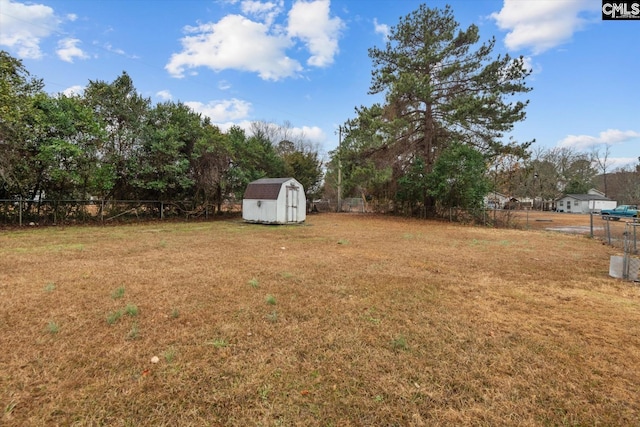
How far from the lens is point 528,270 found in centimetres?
603

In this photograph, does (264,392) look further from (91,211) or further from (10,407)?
(91,211)

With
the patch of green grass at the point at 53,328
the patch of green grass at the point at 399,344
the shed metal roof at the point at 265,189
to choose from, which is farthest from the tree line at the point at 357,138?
the patch of green grass at the point at 399,344

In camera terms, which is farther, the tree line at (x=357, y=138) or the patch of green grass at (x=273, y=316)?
the tree line at (x=357, y=138)

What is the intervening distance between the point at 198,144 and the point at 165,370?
1469cm

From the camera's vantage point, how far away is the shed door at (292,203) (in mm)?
14984

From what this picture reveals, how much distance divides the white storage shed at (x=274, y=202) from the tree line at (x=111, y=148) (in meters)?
2.60

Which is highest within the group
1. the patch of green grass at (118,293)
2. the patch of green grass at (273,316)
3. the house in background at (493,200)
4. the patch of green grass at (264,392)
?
the house in background at (493,200)

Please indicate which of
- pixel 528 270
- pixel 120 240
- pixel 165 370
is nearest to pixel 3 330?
pixel 165 370

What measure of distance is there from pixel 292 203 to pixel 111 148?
8740 millimetres

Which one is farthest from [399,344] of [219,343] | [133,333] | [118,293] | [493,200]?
[493,200]

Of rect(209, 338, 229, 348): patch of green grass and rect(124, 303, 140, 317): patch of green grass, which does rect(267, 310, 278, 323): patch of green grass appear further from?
rect(124, 303, 140, 317): patch of green grass

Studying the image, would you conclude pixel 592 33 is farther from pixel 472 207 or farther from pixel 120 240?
pixel 120 240

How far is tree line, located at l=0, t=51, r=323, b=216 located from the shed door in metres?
3.91

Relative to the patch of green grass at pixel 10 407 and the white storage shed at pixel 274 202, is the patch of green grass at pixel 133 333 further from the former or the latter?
the white storage shed at pixel 274 202
